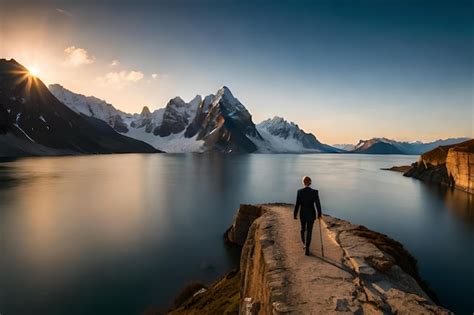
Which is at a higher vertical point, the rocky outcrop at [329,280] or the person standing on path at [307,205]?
the person standing on path at [307,205]

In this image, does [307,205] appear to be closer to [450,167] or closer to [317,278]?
[317,278]

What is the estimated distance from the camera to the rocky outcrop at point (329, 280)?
933cm

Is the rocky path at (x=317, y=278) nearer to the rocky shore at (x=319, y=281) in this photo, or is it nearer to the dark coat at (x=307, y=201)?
the rocky shore at (x=319, y=281)

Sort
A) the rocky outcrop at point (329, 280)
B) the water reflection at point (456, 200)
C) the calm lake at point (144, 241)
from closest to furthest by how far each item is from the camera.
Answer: the rocky outcrop at point (329, 280), the calm lake at point (144, 241), the water reflection at point (456, 200)

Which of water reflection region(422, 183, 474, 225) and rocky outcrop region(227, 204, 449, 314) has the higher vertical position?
rocky outcrop region(227, 204, 449, 314)

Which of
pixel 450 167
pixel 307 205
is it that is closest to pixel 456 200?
pixel 450 167

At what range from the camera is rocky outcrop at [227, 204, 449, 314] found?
367 inches

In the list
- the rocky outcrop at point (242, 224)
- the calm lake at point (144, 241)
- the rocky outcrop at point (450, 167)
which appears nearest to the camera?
the calm lake at point (144, 241)

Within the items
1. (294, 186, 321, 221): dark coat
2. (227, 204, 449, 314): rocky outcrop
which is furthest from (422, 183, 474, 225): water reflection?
(294, 186, 321, 221): dark coat

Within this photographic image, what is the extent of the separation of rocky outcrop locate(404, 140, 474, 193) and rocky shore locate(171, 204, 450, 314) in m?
62.0

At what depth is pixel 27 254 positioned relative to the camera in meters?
27.8

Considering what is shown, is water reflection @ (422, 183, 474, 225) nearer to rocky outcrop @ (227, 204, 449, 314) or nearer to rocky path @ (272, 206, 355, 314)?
rocky outcrop @ (227, 204, 449, 314)

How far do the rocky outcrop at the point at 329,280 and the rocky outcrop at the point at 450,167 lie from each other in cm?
6651

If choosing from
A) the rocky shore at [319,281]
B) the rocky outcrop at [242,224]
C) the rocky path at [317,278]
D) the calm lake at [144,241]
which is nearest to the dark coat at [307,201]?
the rocky shore at [319,281]
